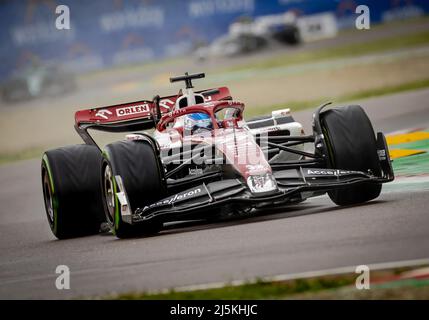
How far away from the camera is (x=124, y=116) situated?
14078 millimetres

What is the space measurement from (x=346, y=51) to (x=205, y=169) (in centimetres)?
2382

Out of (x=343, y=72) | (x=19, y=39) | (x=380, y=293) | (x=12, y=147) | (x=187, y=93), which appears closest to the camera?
(x=380, y=293)

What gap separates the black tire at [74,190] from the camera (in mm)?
12484

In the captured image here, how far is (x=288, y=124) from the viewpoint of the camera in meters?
13.1

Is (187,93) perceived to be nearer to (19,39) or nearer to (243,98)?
(243,98)

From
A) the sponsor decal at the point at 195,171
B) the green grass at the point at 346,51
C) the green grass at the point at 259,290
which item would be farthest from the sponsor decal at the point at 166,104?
the green grass at the point at 346,51

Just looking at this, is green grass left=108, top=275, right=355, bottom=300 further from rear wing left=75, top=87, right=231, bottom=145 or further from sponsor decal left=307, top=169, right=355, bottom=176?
rear wing left=75, top=87, right=231, bottom=145

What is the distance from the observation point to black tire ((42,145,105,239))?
12484 mm

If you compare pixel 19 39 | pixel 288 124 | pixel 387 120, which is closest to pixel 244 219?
pixel 288 124

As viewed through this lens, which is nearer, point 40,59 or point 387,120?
point 387,120

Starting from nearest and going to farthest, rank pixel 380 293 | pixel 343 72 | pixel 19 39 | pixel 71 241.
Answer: pixel 380 293 < pixel 71 241 < pixel 343 72 < pixel 19 39

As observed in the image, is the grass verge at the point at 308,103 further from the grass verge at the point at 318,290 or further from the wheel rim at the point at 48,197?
the grass verge at the point at 318,290

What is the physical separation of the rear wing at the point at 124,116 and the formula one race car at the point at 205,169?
803 mm

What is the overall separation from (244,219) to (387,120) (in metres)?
9.77
